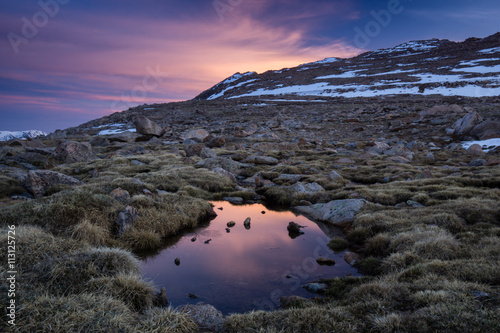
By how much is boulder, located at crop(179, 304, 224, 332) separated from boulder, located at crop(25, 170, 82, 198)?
11.1 m

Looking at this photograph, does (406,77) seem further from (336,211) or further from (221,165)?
(336,211)

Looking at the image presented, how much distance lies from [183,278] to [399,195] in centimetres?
1060

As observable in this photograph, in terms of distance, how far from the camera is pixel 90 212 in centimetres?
991

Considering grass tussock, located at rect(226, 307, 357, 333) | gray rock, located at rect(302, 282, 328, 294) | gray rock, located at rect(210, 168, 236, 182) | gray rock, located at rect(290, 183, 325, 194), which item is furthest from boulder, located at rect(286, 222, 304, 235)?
gray rock, located at rect(210, 168, 236, 182)

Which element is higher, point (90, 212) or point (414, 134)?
point (90, 212)

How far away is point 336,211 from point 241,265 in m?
5.59

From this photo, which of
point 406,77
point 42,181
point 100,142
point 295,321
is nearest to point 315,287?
point 295,321

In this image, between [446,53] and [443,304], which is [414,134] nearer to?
[443,304]

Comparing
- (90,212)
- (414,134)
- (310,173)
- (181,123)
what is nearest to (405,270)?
(90,212)

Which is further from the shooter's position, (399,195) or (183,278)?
(399,195)

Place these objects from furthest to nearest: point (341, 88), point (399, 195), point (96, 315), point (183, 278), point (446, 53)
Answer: point (446, 53)
point (341, 88)
point (399, 195)
point (183, 278)
point (96, 315)

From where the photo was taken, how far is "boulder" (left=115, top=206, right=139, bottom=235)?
33.0 ft

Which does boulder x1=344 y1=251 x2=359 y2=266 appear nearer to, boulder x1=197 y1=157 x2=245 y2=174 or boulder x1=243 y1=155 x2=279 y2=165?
boulder x1=197 y1=157 x2=245 y2=174

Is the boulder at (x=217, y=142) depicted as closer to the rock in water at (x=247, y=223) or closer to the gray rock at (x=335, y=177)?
the gray rock at (x=335, y=177)
